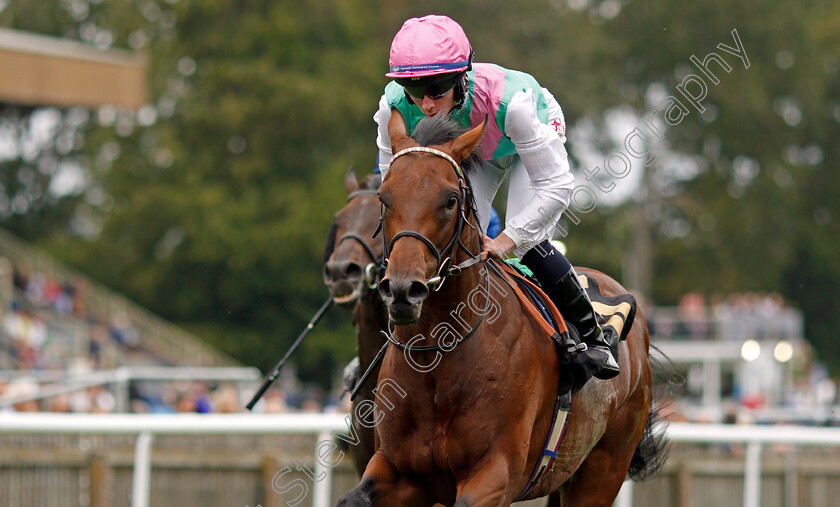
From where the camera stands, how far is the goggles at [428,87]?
13.5 feet

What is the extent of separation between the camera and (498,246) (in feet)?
13.6

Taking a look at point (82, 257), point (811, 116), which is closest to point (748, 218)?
point (811, 116)

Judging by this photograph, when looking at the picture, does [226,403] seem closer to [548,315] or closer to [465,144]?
[548,315]

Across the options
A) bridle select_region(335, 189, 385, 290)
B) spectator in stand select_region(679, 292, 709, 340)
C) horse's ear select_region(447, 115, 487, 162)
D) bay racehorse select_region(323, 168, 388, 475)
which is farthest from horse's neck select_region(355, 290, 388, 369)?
spectator in stand select_region(679, 292, 709, 340)

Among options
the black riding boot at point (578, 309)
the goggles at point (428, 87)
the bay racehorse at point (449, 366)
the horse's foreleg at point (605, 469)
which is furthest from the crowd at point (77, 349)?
the goggles at point (428, 87)

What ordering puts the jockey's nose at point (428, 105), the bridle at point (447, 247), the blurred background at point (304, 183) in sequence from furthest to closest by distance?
the blurred background at point (304, 183) < the jockey's nose at point (428, 105) < the bridle at point (447, 247)

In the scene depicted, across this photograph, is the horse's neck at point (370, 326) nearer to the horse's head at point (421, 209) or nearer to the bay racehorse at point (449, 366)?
the bay racehorse at point (449, 366)

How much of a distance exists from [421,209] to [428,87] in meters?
0.60

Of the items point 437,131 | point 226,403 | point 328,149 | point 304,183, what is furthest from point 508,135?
point 328,149

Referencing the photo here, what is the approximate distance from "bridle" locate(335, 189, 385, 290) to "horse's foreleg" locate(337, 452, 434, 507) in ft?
3.64

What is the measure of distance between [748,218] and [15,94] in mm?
23796

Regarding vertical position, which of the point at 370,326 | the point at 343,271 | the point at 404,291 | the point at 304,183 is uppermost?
the point at 304,183

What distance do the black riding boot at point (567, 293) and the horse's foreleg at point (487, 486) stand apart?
748 millimetres

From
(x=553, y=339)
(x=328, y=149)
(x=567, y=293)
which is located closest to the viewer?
(x=553, y=339)
